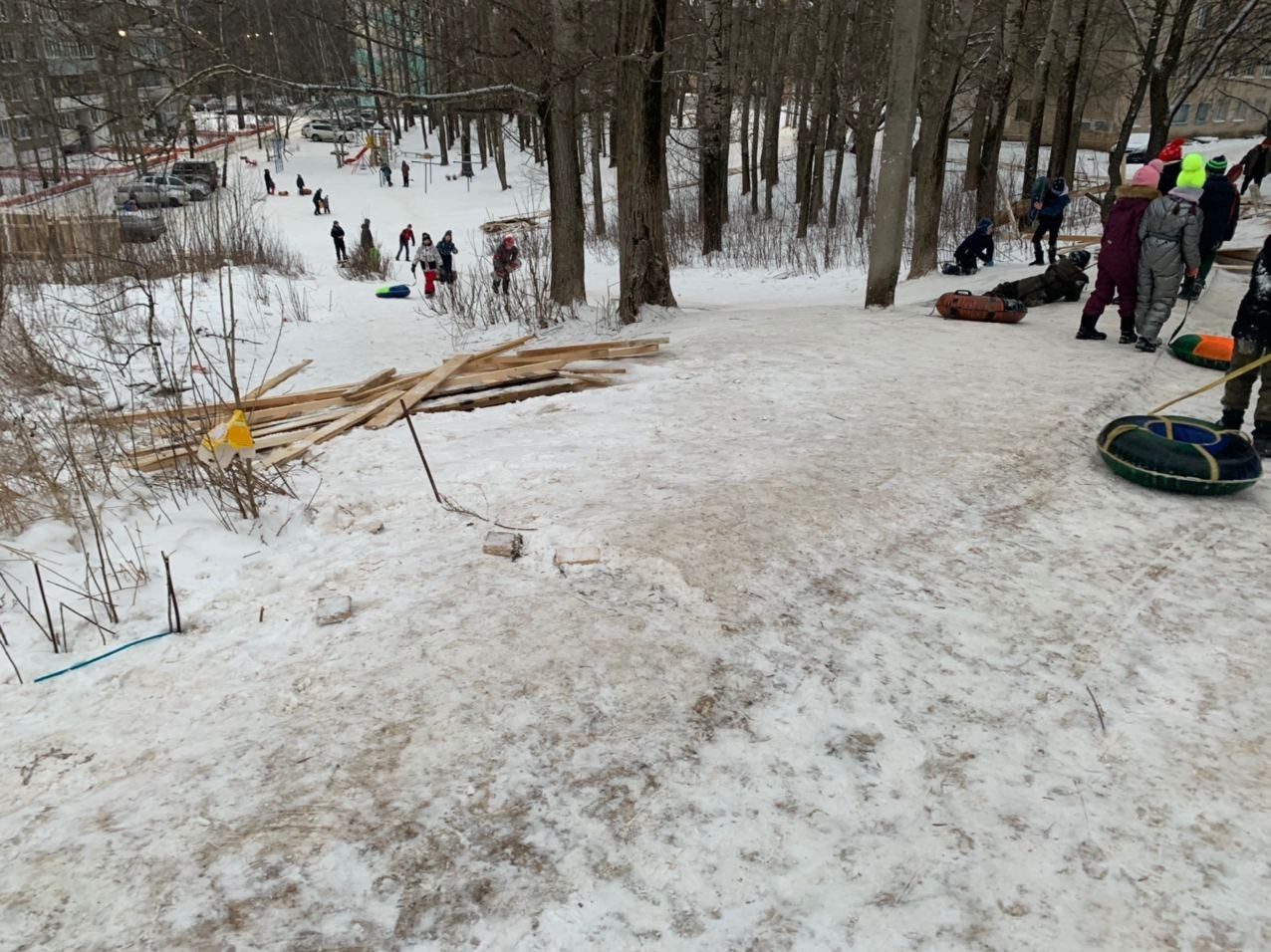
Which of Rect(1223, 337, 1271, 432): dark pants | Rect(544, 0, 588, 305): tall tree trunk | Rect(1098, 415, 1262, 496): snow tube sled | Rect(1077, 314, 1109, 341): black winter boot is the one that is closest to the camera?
Rect(1098, 415, 1262, 496): snow tube sled

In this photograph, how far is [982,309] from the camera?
9.39 meters

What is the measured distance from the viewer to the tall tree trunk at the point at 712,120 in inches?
610

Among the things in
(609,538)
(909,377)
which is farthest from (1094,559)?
(909,377)

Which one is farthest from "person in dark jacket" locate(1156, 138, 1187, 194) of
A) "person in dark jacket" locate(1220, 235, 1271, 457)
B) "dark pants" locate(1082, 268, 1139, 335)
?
"person in dark jacket" locate(1220, 235, 1271, 457)

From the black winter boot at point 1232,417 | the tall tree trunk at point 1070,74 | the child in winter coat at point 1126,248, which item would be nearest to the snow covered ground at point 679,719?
the black winter boot at point 1232,417

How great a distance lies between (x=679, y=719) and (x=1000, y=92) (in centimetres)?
1681

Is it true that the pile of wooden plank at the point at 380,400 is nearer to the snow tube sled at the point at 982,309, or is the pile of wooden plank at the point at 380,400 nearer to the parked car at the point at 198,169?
the parked car at the point at 198,169

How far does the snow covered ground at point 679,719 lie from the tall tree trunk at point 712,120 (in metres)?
13.1

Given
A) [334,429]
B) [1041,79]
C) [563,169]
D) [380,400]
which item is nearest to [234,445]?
[334,429]

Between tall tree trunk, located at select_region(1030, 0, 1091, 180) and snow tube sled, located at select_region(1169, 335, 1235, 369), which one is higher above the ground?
tall tree trunk, located at select_region(1030, 0, 1091, 180)

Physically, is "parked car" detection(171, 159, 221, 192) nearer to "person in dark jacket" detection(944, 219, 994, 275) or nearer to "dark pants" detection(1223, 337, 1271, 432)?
"dark pants" detection(1223, 337, 1271, 432)

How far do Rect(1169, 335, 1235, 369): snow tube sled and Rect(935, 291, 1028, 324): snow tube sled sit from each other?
6.81ft

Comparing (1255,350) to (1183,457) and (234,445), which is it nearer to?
(1183,457)

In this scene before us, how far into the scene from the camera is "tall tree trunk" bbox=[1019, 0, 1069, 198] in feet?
49.3
